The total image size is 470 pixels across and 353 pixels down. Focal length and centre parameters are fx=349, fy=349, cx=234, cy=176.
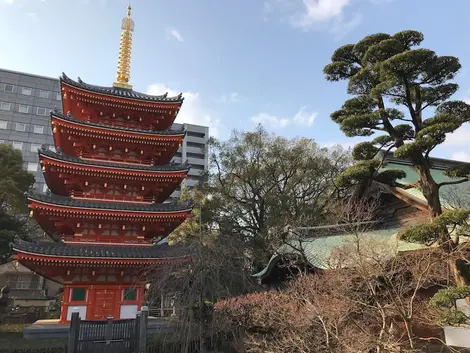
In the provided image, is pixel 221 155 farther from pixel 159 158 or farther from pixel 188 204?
pixel 188 204

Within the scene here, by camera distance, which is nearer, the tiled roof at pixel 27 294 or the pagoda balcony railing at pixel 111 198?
the pagoda balcony railing at pixel 111 198

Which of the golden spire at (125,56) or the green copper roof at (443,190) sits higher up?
the golden spire at (125,56)

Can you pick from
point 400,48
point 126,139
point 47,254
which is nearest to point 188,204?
point 126,139

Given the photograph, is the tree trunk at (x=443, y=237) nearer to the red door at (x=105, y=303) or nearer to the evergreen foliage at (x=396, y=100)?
the evergreen foliage at (x=396, y=100)

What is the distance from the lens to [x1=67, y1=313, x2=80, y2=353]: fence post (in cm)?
1084

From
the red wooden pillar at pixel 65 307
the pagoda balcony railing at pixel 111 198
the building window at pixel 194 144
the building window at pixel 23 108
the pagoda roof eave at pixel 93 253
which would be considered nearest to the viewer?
the pagoda roof eave at pixel 93 253

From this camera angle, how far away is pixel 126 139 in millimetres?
16312

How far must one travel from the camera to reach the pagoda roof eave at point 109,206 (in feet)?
46.1

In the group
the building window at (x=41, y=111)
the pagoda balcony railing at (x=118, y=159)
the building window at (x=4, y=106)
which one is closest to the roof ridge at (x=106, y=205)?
the pagoda balcony railing at (x=118, y=159)

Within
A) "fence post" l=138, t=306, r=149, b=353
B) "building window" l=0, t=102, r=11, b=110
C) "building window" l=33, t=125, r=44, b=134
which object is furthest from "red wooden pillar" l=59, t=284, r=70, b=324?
"building window" l=0, t=102, r=11, b=110

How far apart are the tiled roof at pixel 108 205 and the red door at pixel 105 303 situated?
3540 millimetres

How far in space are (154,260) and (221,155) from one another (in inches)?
572

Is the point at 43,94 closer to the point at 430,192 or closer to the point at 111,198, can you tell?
the point at 111,198

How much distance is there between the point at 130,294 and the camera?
1503cm
